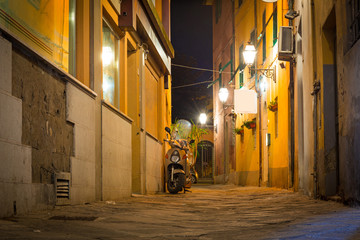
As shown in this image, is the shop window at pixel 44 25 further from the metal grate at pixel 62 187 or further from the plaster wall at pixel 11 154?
the metal grate at pixel 62 187

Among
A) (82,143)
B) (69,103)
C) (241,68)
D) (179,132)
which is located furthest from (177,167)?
(179,132)

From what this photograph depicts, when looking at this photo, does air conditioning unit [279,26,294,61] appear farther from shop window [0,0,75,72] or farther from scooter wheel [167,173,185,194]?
shop window [0,0,75,72]

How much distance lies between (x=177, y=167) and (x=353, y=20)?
817 cm

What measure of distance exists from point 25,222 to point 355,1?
416 centimetres

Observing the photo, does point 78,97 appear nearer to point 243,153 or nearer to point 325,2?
point 325,2

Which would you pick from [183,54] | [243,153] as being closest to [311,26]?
[243,153]

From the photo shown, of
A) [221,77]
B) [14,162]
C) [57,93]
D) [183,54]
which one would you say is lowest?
[14,162]

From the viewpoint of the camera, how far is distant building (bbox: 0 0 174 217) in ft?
14.3

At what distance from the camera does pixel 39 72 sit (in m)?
5.03

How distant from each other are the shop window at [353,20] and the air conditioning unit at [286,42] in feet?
19.9

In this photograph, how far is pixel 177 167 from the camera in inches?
527

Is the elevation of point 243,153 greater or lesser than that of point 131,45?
lesser

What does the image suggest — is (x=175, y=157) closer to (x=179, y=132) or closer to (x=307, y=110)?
(x=307, y=110)

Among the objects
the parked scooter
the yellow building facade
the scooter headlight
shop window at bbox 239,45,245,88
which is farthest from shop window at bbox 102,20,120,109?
shop window at bbox 239,45,245,88
